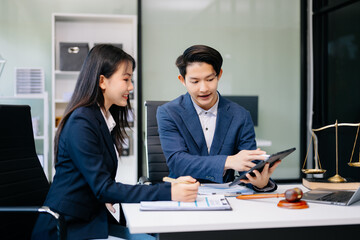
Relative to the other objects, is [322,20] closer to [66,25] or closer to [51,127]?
[66,25]

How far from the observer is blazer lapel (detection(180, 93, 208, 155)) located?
195cm

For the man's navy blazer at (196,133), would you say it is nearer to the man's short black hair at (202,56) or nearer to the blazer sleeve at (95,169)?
the man's short black hair at (202,56)

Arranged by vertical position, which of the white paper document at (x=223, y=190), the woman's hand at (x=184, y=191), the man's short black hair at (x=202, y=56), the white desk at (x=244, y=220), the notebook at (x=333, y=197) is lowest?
the white desk at (x=244, y=220)

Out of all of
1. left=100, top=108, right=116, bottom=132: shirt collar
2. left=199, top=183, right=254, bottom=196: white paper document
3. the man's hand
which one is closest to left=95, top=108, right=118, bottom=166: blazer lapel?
left=100, top=108, right=116, bottom=132: shirt collar

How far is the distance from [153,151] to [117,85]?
0.81m

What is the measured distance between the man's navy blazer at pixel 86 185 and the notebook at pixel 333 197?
50 cm

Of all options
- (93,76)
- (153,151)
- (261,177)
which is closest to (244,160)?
(261,177)

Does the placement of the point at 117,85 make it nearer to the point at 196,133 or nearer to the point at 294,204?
the point at 196,133

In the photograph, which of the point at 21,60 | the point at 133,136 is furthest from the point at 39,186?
the point at 21,60

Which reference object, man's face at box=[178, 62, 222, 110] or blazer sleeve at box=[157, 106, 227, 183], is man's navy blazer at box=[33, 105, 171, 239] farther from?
man's face at box=[178, 62, 222, 110]

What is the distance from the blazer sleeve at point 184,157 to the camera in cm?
168

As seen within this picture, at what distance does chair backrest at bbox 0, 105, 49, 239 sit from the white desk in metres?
0.62

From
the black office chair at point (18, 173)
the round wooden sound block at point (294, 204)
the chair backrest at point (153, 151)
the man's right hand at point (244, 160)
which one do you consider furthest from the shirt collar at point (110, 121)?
the round wooden sound block at point (294, 204)

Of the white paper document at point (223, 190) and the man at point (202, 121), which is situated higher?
the man at point (202, 121)
